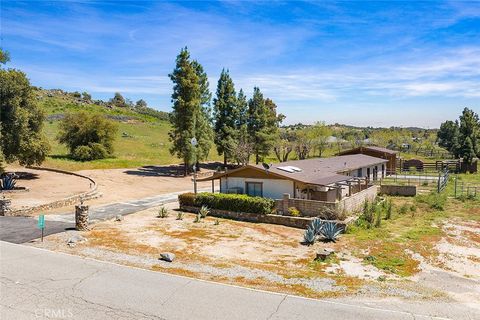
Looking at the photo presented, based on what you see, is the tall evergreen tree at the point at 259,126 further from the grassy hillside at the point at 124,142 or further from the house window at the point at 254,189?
the house window at the point at 254,189

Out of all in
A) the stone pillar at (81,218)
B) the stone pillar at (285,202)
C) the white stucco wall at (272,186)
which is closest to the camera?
the stone pillar at (81,218)

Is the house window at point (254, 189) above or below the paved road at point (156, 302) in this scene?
above

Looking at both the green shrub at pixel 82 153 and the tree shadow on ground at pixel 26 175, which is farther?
the green shrub at pixel 82 153

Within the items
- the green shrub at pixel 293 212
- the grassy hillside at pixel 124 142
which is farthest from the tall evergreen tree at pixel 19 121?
the green shrub at pixel 293 212

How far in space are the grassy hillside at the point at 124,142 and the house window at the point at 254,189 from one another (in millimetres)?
24534

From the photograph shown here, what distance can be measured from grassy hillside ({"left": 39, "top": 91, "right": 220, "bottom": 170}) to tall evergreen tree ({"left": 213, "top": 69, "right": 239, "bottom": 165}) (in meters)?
8.39

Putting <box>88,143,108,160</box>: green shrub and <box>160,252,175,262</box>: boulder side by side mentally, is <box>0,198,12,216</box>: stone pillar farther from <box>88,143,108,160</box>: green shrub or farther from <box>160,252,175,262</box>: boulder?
<box>88,143,108,160</box>: green shrub

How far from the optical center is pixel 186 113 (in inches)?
1923

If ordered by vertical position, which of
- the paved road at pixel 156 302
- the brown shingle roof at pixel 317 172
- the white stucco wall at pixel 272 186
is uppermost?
the brown shingle roof at pixel 317 172

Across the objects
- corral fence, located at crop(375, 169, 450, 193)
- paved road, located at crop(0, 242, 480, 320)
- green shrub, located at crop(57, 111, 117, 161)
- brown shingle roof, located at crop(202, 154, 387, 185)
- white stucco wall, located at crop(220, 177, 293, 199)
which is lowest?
paved road, located at crop(0, 242, 480, 320)

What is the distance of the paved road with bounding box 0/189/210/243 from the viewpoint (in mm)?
19447

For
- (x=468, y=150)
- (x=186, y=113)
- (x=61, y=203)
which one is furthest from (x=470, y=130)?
(x=61, y=203)

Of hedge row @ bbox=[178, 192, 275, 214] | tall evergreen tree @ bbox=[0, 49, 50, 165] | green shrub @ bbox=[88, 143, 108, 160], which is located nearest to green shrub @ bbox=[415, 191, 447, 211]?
hedge row @ bbox=[178, 192, 275, 214]

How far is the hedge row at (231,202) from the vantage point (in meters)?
25.4
